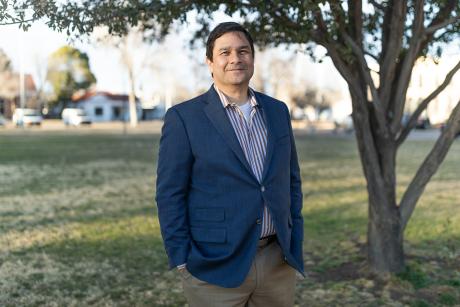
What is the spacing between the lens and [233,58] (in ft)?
8.51

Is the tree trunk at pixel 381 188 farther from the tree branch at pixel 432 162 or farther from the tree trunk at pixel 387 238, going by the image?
the tree branch at pixel 432 162

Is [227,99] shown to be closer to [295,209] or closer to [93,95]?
[295,209]

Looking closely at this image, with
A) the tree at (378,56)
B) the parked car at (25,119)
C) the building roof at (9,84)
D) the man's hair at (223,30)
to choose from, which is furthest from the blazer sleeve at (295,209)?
the building roof at (9,84)

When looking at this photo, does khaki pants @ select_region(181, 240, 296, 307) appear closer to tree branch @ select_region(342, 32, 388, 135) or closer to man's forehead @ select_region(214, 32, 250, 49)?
man's forehead @ select_region(214, 32, 250, 49)

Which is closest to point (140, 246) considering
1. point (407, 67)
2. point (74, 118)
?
point (407, 67)

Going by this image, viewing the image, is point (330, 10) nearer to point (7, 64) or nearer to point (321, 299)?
point (321, 299)

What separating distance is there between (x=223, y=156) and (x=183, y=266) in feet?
1.81

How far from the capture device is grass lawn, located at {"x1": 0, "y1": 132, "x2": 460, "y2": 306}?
5281 mm

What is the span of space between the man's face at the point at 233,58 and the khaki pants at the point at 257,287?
2.60 ft

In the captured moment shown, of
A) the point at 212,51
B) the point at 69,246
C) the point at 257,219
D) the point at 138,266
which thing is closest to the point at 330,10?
the point at 212,51

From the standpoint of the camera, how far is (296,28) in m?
5.18

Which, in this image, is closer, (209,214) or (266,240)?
(209,214)

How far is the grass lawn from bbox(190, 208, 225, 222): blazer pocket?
8.84 ft

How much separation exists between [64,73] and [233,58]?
8089 centimetres
